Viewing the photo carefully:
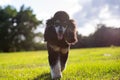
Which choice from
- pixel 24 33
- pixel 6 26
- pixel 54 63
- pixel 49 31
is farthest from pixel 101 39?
pixel 49 31

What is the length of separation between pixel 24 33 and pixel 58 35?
68441 mm

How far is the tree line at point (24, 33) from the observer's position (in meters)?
66.6

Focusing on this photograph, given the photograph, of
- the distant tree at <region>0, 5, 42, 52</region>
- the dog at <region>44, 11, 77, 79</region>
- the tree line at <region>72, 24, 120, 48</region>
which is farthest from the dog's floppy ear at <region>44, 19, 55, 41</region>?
the distant tree at <region>0, 5, 42, 52</region>

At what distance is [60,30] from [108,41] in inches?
2193

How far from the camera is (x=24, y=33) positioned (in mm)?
77875

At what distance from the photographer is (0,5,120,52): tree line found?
66.6 m

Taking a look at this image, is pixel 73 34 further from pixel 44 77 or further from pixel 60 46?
pixel 44 77

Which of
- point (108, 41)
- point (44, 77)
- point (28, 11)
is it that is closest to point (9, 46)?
point (28, 11)

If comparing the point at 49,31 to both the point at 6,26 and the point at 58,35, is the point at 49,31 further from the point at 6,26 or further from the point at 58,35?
the point at 6,26

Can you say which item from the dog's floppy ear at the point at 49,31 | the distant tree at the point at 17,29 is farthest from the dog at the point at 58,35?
the distant tree at the point at 17,29

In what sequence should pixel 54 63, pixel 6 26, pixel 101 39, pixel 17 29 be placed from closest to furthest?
pixel 54 63
pixel 101 39
pixel 6 26
pixel 17 29

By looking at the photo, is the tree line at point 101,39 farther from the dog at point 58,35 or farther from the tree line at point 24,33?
the dog at point 58,35

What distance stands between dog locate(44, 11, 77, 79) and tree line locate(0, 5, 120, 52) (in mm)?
53590

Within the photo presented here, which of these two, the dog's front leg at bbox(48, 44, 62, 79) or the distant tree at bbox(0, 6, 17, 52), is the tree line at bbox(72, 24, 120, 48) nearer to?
the distant tree at bbox(0, 6, 17, 52)
